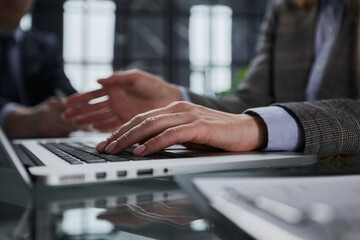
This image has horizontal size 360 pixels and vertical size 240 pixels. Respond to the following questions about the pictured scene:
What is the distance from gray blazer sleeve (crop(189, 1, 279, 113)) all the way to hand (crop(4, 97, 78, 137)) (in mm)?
580

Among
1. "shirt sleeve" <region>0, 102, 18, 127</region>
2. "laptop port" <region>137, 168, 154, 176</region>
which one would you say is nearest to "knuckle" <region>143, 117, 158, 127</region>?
"laptop port" <region>137, 168, 154, 176</region>

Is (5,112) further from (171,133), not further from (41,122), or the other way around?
(171,133)

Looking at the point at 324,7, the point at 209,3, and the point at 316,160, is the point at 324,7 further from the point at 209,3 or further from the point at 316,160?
the point at 209,3

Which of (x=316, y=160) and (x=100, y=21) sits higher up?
(x=100, y=21)

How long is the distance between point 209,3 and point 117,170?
6861mm

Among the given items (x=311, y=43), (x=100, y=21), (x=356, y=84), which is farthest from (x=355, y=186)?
(x=100, y=21)

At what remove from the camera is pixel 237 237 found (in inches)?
9.4

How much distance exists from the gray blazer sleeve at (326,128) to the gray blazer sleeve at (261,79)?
518mm

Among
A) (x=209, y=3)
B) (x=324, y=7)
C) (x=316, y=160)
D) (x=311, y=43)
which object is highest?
(x=209, y=3)

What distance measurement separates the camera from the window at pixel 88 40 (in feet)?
20.7

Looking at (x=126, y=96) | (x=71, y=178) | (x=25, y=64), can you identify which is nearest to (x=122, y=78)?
(x=126, y=96)

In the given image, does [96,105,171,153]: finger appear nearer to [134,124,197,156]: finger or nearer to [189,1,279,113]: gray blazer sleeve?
[134,124,197,156]: finger

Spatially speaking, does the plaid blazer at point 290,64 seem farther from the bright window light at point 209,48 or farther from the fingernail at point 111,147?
the bright window light at point 209,48

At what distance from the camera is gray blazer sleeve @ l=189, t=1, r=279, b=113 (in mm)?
1202
